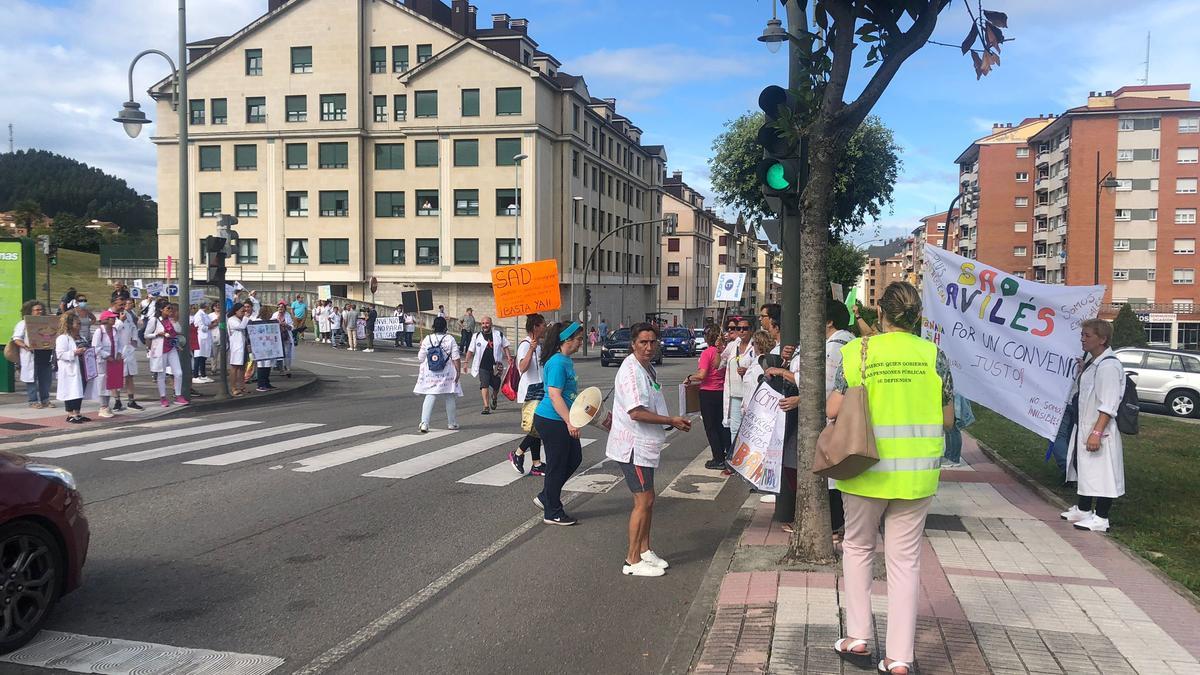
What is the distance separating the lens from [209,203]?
53594 mm

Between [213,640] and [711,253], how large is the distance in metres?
106

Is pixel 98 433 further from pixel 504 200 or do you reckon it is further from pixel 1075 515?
pixel 504 200

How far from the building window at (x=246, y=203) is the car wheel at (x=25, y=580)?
52.4m

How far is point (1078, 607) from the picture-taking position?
5047 mm

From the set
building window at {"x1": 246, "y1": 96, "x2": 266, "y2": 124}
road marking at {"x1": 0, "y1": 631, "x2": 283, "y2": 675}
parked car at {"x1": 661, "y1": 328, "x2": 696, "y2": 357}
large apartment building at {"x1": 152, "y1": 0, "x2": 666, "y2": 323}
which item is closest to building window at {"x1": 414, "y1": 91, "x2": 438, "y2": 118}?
large apartment building at {"x1": 152, "y1": 0, "x2": 666, "y2": 323}

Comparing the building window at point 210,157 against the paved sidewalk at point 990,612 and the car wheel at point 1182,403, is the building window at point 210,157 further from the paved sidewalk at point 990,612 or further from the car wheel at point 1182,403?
the paved sidewalk at point 990,612

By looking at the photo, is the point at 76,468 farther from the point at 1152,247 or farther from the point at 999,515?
the point at 1152,247

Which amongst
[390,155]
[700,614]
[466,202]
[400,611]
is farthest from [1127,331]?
[390,155]

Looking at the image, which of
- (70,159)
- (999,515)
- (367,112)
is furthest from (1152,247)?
(70,159)

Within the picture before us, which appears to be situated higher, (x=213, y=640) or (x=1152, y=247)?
(x=1152, y=247)

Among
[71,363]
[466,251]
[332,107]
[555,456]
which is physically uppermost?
[332,107]

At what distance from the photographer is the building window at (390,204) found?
5238 cm

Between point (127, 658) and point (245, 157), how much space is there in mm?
53715

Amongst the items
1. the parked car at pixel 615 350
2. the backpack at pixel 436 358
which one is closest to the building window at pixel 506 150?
the parked car at pixel 615 350
